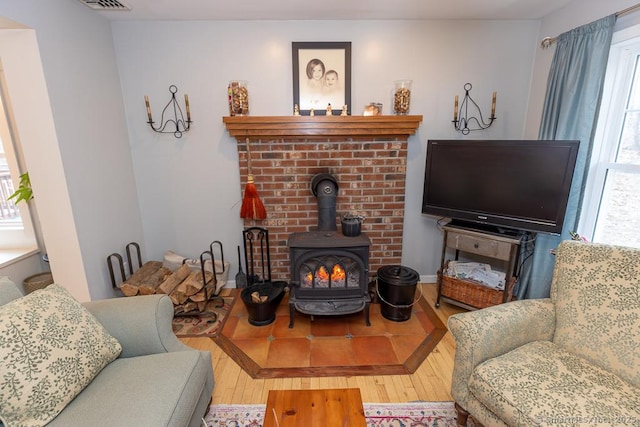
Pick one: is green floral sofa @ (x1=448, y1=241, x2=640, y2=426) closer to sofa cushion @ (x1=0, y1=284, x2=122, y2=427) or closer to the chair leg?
the chair leg

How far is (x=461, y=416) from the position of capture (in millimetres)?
1515

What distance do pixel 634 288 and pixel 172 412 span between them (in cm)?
198

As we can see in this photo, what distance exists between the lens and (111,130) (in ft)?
7.94

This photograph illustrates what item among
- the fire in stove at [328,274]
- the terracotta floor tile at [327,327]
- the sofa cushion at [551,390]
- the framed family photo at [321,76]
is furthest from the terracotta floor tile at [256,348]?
the framed family photo at [321,76]

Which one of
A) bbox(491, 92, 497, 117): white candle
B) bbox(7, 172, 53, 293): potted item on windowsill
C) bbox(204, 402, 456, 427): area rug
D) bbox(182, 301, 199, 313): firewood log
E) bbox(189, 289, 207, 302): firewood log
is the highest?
bbox(491, 92, 497, 117): white candle

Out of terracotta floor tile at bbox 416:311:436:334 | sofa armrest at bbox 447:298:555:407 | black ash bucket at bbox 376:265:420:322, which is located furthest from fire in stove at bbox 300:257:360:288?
sofa armrest at bbox 447:298:555:407

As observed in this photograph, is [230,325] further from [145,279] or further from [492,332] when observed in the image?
[492,332]

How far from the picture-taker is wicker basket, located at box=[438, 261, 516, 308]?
232 cm

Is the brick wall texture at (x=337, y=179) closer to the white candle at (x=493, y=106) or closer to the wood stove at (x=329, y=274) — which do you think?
the wood stove at (x=329, y=274)

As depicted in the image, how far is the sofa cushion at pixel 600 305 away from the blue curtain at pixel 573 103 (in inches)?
27.7

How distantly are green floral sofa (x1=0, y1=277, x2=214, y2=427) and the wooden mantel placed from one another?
152cm

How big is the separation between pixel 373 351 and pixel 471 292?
961mm

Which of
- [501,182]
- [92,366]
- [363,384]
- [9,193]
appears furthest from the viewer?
[9,193]

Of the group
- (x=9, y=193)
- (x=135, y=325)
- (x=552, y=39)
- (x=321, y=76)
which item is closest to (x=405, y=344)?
(x=135, y=325)
